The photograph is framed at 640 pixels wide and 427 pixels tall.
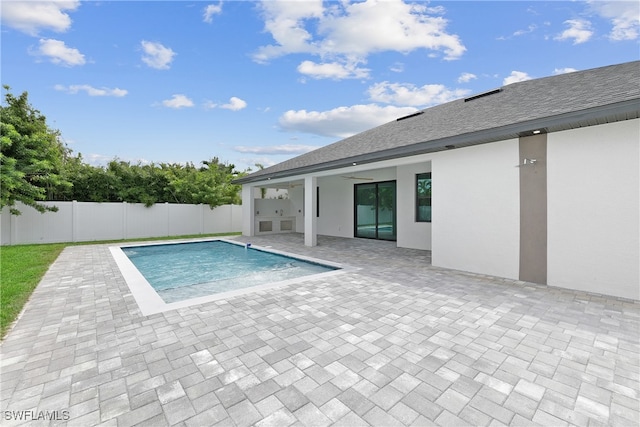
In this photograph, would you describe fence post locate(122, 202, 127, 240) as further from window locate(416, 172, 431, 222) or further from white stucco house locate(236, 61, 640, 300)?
window locate(416, 172, 431, 222)

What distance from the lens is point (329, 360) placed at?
2781 millimetres

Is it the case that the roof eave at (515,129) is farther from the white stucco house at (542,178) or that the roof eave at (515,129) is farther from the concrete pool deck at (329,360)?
the concrete pool deck at (329,360)

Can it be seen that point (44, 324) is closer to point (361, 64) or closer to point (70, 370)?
point (70, 370)

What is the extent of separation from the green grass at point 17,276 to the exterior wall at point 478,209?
8.01 m

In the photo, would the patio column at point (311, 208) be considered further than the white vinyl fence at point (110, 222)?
No

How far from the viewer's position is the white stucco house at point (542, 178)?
471 cm

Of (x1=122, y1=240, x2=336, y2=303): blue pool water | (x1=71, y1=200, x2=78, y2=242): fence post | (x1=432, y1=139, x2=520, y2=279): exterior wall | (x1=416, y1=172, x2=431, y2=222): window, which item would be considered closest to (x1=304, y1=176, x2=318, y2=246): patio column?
(x1=122, y1=240, x2=336, y2=303): blue pool water

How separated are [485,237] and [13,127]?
15.7m

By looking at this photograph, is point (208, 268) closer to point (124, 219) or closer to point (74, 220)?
point (124, 219)

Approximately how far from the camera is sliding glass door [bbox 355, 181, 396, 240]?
1237 centimetres

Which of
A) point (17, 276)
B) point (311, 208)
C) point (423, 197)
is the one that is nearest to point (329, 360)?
point (17, 276)

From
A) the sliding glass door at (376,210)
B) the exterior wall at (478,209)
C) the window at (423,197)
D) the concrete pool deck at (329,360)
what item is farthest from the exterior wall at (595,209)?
the sliding glass door at (376,210)

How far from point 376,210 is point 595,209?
8396 millimetres

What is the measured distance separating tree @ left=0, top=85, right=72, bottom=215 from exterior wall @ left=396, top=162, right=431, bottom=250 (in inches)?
539
